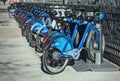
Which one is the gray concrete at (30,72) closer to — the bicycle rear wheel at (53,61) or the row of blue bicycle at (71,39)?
the bicycle rear wheel at (53,61)

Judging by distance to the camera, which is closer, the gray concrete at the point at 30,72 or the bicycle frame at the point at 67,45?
the gray concrete at the point at 30,72

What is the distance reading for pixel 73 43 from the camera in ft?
27.9

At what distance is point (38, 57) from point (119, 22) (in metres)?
2.55

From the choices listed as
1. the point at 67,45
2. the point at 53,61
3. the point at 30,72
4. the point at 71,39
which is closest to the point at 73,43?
the point at 71,39

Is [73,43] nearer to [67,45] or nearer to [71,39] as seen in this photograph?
[71,39]

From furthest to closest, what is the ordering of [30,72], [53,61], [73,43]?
[73,43], [30,72], [53,61]

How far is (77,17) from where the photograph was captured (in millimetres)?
8812

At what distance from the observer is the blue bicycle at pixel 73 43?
25.5ft

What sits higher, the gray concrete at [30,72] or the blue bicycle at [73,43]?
the blue bicycle at [73,43]

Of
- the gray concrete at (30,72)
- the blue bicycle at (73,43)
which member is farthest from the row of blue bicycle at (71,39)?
the gray concrete at (30,72)

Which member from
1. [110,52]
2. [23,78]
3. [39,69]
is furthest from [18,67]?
[110,52]

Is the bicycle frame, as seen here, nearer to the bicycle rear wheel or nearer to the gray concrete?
the bicycle rear wheel

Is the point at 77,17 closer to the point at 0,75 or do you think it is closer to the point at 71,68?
the point at 71,68

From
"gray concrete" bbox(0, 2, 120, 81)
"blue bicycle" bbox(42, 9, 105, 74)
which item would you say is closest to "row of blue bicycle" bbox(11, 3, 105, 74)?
"blue bicycle" bbox(42, 9, 105, 74)
